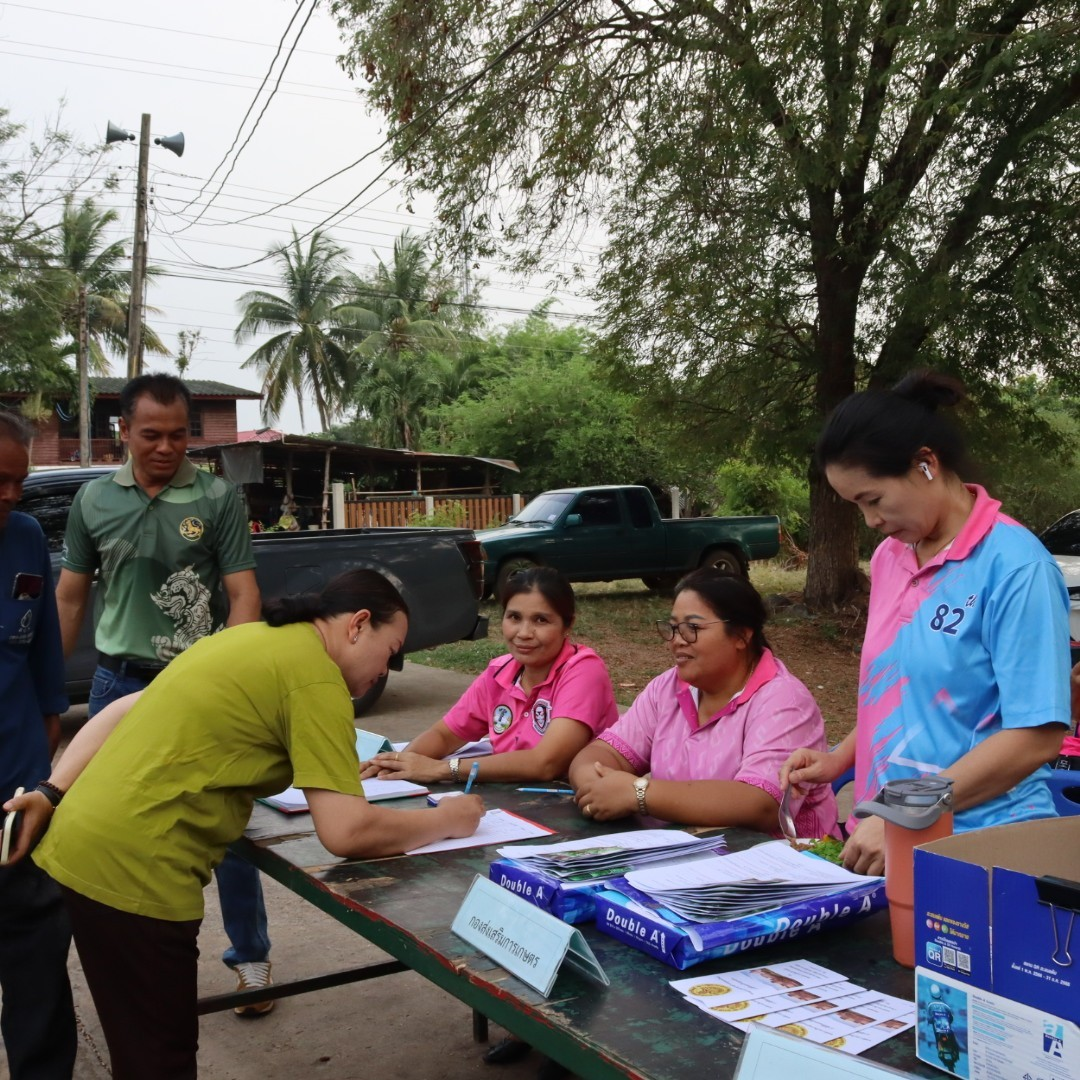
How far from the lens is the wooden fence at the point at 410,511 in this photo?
2212 centimetres

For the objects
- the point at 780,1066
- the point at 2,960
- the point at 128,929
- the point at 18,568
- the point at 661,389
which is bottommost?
the point at 2,960

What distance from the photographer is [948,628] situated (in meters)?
2.01

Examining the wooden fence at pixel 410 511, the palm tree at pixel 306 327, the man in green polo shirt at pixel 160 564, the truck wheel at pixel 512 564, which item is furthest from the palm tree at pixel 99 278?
the man in green polo shirt at pixel 160 564

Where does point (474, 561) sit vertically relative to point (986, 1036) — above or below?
above

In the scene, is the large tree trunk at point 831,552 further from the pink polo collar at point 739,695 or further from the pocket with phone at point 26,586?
the pocket with phone at point 26,586

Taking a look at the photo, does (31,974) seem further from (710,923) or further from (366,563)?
(366,563)

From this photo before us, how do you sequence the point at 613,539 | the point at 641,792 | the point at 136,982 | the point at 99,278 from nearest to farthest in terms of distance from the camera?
the point at 136,982 < the point at 641,792 < the point at 613,539 < the point at 99,278

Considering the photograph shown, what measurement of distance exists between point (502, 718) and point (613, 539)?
40.7 ft

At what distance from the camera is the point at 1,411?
276 centimetres

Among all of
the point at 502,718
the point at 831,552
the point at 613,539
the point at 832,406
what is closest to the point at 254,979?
the point at 502,718

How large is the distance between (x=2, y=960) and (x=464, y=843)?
113 centimetres

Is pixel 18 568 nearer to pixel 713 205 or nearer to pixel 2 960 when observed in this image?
pixel 2 960

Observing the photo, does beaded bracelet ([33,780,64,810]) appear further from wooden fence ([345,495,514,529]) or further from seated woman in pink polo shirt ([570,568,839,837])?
wooden fence ([345,495,514,529])

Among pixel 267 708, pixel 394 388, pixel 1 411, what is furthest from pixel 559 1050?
pixel 394 388
